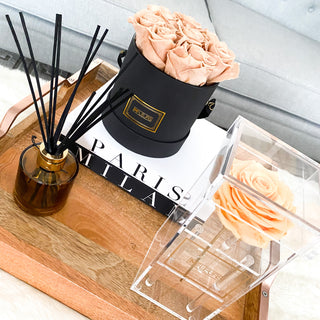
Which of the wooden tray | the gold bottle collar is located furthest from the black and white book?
the gold bottle collar

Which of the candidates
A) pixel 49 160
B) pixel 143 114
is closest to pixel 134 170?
pixel 143 114

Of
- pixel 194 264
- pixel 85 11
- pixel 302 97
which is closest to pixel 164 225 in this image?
pixel 194 264

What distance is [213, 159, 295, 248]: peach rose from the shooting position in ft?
1.85

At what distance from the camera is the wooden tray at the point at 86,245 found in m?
0.67

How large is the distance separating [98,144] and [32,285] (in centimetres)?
31

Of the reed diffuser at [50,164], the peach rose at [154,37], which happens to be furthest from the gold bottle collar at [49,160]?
the peach rose at [154,37]

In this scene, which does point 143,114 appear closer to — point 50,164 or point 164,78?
point 164,78

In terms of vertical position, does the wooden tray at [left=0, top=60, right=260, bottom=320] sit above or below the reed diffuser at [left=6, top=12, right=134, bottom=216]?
below

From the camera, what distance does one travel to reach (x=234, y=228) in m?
0.59

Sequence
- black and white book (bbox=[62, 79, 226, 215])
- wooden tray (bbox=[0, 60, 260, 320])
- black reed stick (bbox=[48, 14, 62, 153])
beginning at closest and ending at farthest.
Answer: black reed stick (bbox=[48, 14, 62, 153]) < wooden tray (bbox=[0, 60, 260, 320]) < black and white book (bbox=[62, 79, 226, 215])

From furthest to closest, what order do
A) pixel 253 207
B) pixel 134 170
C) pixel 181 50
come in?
pixel 134 170 < pixel 181 50 < pixel 253 207

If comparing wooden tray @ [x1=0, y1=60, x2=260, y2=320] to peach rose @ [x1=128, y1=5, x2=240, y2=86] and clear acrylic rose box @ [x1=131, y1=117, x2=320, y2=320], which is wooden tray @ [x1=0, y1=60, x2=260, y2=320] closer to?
clear acrylic rose box @ [x1=131, y1=117, x2=320, y2=320]

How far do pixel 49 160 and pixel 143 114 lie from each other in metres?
0.23

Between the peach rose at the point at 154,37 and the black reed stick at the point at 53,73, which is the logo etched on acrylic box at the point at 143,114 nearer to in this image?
the peach rose at the point at 154,37
